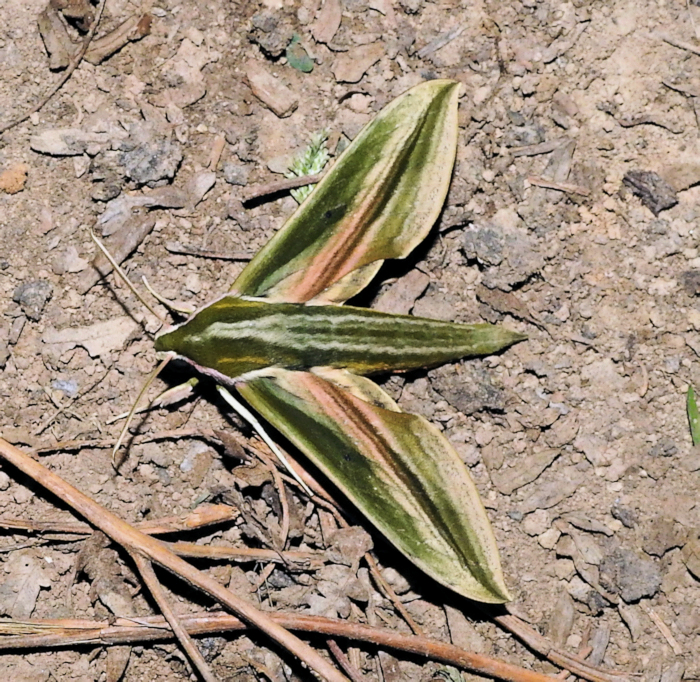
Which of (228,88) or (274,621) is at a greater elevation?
(228,88)

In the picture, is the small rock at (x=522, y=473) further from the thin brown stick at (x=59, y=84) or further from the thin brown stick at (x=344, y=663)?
the thin brown stick at (x=59, y=84)

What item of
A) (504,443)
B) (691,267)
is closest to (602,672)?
(504,443)

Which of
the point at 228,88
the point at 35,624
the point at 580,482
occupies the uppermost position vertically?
the point at 228,88

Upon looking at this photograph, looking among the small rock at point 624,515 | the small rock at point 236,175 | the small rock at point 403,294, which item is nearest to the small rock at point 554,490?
the small rock at point 624,515

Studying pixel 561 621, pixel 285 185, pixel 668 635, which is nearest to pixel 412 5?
pixel 285 185

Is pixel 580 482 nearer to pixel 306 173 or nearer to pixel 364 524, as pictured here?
pixel 364 524

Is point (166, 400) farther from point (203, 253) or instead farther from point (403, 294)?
point (403, 294)
